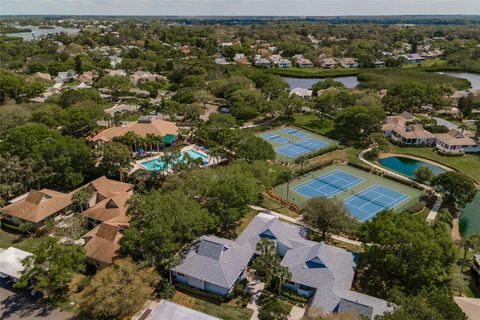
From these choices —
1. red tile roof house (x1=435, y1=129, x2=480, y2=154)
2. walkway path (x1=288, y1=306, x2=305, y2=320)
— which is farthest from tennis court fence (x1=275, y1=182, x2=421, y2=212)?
red tile roof house (x1=435, y1=129, x2=480, y2=154)

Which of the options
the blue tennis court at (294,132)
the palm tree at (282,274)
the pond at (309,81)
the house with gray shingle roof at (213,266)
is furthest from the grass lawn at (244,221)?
the pond at (309,81)

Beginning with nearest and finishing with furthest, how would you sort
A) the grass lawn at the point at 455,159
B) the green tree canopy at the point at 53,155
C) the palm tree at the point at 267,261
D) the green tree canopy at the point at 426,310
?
the green tree canopy at the point at 426,310
the palm tree at the point at 267,261
the green tree canopy at the point at 53,155
the grass lawn at the point at 455,159

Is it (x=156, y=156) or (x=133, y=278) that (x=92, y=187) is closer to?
(x=156, y=156)

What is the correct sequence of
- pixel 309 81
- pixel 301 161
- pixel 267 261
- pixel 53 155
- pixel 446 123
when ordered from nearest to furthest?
pixel 267 261 < pixel 53 155 < pixel 301 161 < pixel 446 123 < pixel 309 81

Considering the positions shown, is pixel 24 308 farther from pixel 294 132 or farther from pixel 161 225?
pixel 294 132

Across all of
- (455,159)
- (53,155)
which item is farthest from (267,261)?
(455,159)

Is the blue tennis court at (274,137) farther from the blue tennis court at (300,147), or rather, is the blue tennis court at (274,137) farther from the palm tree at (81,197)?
the palm tree at (81,197)

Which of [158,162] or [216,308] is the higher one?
[158,162]
